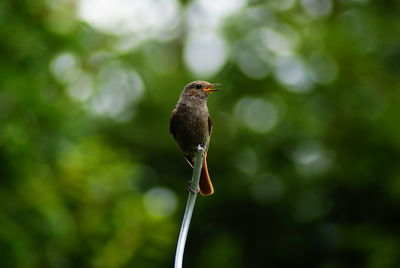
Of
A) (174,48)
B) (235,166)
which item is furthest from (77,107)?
(174,48)

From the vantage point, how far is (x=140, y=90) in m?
10.0

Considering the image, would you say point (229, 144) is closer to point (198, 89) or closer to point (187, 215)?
point (198, 89)

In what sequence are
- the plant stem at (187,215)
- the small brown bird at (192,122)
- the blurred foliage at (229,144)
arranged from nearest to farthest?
1. the plant stem at (187,215)
2. the small brown bird at (192,122)
3. the blurred foliage at (229,144)

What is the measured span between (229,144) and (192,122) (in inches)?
220

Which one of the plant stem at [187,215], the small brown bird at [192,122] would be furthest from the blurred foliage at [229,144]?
the plant stem at [187,215]

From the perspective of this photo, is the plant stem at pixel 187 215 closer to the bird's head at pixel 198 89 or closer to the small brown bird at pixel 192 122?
the small brown bird at pixel 192 122

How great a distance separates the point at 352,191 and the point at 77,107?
400 centimetres

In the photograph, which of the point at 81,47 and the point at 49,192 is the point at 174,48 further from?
the point at 49,192

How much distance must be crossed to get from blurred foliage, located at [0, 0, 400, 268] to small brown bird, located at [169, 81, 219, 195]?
3.42m

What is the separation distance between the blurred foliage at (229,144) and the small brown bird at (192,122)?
11.2 ft

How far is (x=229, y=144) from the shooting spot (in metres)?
9.28

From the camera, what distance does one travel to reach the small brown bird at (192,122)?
12.1 ft

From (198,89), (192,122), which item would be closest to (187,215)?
(192,122)

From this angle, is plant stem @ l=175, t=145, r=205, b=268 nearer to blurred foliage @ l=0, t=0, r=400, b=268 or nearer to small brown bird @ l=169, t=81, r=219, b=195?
small brown bird @ l=169, t=81, r=219, b=195
